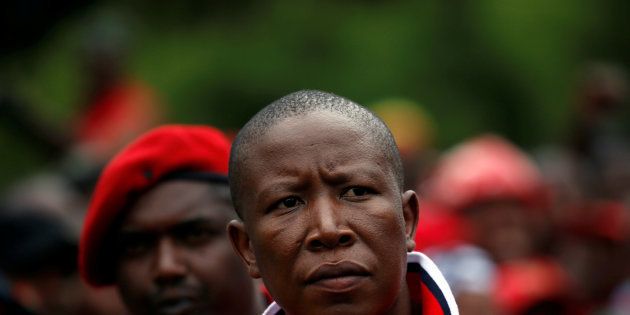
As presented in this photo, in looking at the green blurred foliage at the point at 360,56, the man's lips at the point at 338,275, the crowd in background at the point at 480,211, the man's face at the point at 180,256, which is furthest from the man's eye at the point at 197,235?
the green blurred foliage at the point at 360,56

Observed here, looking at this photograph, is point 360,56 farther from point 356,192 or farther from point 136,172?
point 356,192

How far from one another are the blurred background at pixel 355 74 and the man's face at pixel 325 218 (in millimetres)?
5955

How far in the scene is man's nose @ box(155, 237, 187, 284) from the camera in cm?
518

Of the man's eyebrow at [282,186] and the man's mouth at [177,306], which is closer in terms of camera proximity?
the man's eyebrow at [282,186]

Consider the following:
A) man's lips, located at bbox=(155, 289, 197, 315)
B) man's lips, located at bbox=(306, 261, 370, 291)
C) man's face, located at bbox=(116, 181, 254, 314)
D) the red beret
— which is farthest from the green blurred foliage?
man's lips, located at bbox=(306, 261, 370, 291)

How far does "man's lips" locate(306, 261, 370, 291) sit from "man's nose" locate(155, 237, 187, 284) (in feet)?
4.29

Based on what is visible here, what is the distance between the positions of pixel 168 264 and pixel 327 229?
55.0 inches

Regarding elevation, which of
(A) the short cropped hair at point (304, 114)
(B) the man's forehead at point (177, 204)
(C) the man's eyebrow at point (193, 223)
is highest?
(A) the short cropped hair at point (304, 114)

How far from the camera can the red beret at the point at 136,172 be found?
5312 millimetres

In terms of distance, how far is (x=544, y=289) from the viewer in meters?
8.08

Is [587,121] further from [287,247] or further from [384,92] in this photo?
[287,247]

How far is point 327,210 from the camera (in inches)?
157

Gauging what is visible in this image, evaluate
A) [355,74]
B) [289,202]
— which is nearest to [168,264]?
[289,202]

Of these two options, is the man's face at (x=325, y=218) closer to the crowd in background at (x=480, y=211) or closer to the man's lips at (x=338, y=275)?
the man's lips at (x=338, y=275)
